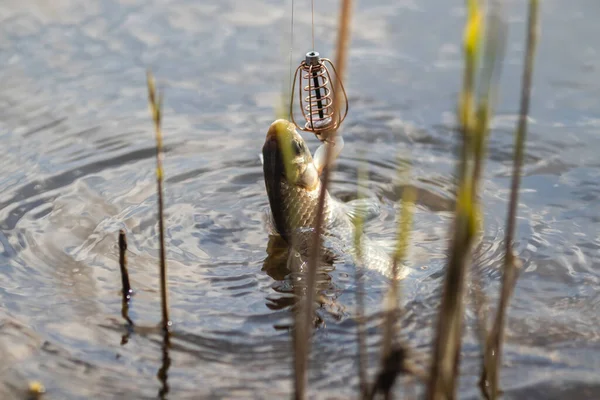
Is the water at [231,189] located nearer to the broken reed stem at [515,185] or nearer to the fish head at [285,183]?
the fish head at [285,183]

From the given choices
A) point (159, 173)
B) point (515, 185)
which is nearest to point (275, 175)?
point (159, 173)

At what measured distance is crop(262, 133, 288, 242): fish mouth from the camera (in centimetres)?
522

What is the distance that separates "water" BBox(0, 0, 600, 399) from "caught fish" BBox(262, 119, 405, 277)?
0.22 m

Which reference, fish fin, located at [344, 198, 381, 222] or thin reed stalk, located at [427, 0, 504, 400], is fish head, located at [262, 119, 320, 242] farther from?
thin reed stalk, located at [427, 0, 504, 400]

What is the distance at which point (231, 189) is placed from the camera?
6191mm

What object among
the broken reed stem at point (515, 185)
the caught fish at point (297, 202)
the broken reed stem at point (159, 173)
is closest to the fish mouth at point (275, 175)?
the caught fish at point (297, 202)

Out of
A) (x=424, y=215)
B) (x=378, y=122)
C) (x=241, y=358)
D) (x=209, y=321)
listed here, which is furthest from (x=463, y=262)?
(x=378, y=122)

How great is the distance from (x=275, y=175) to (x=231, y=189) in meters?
1.03

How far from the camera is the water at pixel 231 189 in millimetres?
4137

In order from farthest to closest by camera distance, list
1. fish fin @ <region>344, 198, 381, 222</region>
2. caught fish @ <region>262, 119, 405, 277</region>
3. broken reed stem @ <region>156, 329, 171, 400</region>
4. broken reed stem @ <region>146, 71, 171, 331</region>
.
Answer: fish fin @ <region>344, 198, 381, 222</region> → caught fish @ <region>262, 119, 405, 277</region> → broken reed stem @ <region>156, 329, 171, 400</region> → broken reed stem @ <region>146, 71, 171, 331</region>

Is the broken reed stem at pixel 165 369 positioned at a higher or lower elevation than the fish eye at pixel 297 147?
lower

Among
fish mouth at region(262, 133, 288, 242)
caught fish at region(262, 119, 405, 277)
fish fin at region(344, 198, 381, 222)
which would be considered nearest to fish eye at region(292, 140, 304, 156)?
caught fish at region(262, 119, 405, 277)

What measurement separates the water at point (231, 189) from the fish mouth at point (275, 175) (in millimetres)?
309

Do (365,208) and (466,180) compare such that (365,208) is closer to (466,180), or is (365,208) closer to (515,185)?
(515,185)
